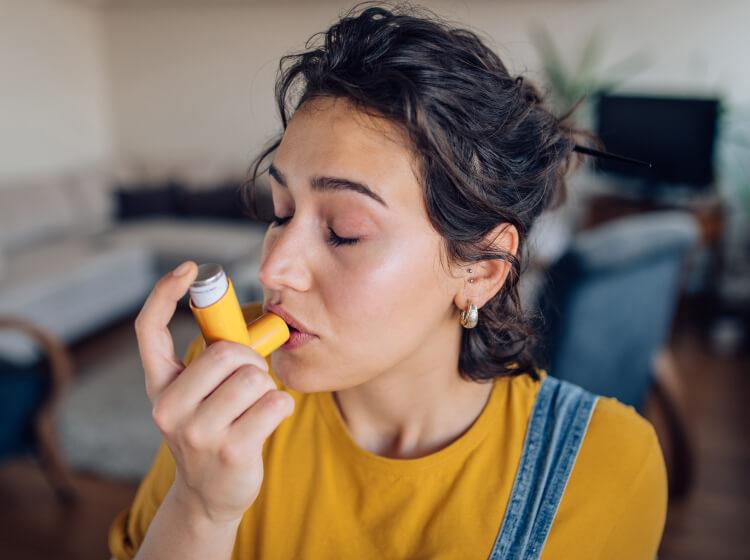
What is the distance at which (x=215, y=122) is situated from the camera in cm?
502

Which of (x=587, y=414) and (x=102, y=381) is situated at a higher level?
(x=587, y=414)

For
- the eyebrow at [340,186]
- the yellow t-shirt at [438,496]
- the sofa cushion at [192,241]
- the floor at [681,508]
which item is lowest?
the floor at [681,508]

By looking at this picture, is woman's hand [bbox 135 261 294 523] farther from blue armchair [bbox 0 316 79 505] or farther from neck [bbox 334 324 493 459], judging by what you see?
blue armchair [bbox 0 316 79 505]

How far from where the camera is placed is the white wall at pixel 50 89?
14.3ft

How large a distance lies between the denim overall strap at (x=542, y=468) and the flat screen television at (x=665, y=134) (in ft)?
9.13

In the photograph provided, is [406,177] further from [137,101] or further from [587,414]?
[137,101]

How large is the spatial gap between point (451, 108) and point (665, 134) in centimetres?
316

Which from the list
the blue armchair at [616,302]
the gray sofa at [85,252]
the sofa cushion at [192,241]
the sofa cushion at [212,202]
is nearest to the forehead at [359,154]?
the blue armchair at [616,302]

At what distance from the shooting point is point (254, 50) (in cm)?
473

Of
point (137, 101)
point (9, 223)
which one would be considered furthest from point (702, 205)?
point (137, 101)

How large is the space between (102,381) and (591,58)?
331 centimetres

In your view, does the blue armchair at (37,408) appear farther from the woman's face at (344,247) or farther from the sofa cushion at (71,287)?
the woman's face at (344,247)

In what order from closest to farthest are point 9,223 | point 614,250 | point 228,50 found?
1. point 614,250
2. point 9,223
3. point 228,50

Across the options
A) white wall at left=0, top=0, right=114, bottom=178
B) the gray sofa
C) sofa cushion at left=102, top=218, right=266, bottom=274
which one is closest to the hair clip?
the gray sofa
